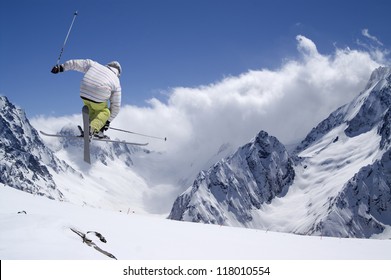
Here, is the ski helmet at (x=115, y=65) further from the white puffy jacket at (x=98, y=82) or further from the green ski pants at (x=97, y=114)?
the green ski pants at (x=97, y=114)

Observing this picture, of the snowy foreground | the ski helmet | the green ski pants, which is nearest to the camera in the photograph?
the snowy foreground

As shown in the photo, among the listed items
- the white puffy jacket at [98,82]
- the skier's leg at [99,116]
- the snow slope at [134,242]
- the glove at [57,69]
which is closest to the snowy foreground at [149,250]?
the snow slope at [134,242]

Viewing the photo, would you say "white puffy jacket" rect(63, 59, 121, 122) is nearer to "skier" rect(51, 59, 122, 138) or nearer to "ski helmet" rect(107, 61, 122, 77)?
"skier" rect(51, 59, 122, 138)

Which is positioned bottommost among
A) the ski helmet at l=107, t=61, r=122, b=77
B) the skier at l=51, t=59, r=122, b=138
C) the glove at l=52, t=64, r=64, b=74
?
the skier at l=51, t=59, r=122, b=138

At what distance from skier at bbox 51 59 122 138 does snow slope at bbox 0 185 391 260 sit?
10.8 feet

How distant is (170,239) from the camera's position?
38.5ft

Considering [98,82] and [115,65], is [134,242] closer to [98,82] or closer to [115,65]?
[98,82]

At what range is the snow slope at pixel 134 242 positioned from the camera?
760cm

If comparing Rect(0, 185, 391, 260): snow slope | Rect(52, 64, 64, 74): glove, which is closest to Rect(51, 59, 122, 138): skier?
Rect(52, 64, 64, 74): glove

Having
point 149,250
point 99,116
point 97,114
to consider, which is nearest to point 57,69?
point 97,114

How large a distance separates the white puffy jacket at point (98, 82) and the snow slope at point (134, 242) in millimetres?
3897

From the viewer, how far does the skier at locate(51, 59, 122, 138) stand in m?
13.0
